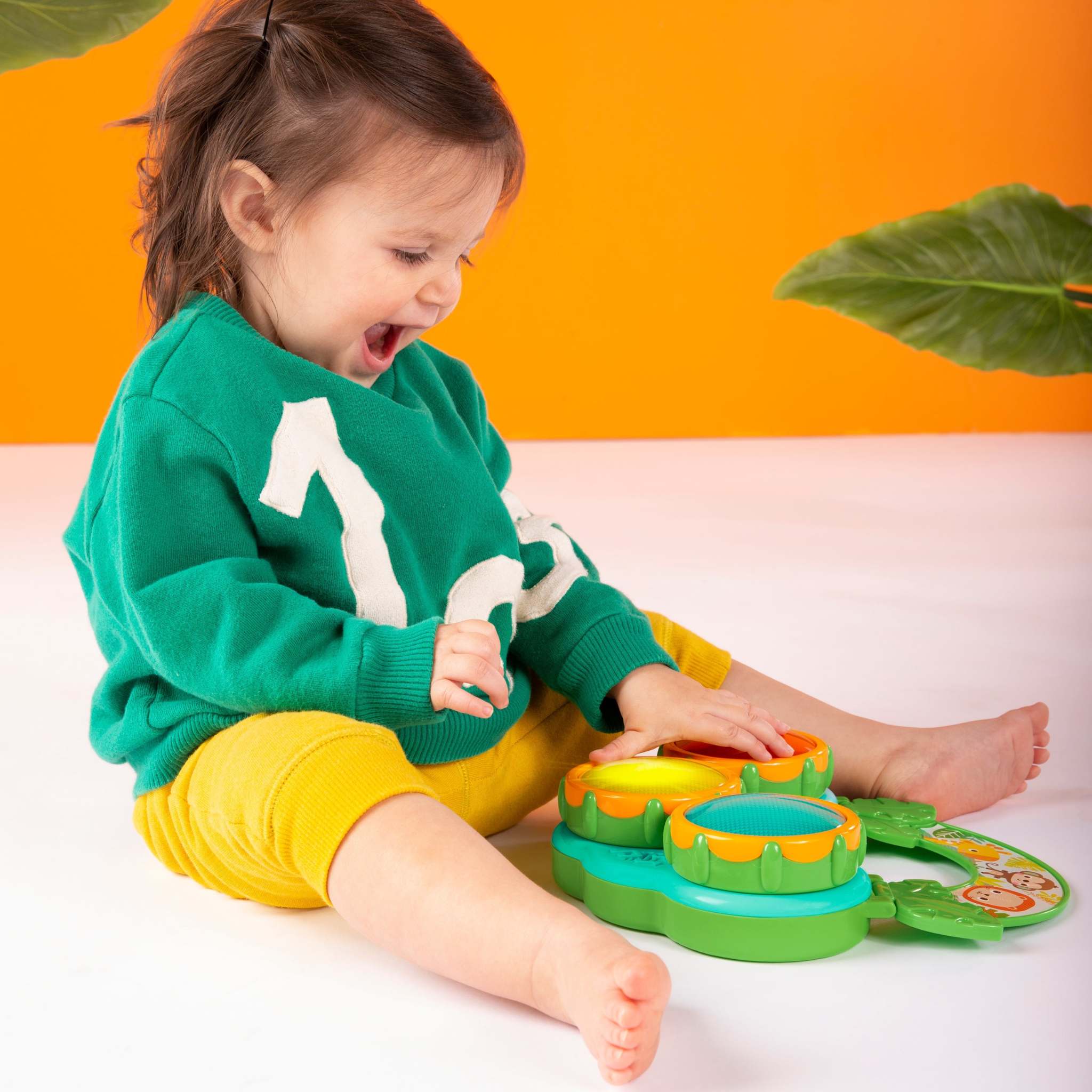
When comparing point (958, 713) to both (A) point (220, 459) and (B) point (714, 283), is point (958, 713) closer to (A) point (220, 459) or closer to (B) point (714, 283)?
(A) point (220, 459)

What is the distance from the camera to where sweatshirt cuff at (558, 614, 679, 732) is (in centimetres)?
87

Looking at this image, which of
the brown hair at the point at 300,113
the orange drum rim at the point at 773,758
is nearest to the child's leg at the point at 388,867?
the orange drum rim at the point at 773,758

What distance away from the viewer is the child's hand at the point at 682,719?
2.64ft

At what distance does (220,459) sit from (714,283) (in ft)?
10.1

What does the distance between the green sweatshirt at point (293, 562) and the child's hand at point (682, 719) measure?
18 millimetres

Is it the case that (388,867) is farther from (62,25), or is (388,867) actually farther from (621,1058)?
(62,25)

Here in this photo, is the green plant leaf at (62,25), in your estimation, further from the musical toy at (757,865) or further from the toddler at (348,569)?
the musical toy at (757,865)

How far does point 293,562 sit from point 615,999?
345 mm

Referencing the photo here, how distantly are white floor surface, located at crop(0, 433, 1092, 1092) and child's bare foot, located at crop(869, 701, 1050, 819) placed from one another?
18 mm

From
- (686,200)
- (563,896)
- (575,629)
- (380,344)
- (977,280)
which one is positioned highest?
(686,200)

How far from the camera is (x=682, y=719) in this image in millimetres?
826

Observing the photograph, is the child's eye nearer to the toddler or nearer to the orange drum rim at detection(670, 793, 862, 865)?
the toddler

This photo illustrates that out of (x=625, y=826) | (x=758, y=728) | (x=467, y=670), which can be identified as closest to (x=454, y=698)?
(x=467, y=670)

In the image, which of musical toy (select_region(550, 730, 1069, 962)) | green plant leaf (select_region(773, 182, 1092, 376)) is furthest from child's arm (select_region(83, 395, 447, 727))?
green plant leaf (select_region(773, 182, 1092, 376))
